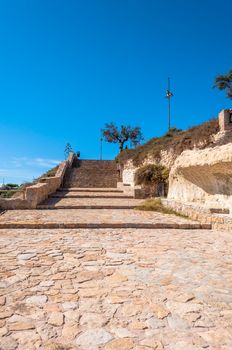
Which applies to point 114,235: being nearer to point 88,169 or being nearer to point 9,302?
point 9,302

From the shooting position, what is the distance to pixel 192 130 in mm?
17391

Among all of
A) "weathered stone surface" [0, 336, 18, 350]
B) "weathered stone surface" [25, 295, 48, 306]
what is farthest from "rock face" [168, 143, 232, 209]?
"weathered stone surface" [0, 336, 18, 350]

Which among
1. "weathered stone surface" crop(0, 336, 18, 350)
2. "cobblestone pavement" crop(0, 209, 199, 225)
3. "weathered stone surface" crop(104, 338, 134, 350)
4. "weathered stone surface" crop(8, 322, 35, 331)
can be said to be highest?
"cobblestone pavement" crop(0, 209, 199, 225)

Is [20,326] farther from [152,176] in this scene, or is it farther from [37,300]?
[152,176]

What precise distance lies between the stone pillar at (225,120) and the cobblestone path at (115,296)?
10.8 m

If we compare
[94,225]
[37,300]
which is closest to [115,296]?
[37,300]

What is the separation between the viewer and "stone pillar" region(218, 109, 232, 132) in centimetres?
1465

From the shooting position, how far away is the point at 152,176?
51.5 ft

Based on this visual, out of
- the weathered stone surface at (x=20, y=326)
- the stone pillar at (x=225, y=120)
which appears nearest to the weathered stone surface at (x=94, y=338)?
the weathered stone surface at (x=20, y=326)

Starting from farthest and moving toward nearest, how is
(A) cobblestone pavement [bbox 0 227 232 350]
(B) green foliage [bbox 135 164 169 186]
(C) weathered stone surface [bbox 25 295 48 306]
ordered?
(B) green foliage [bbox 135 164 169 186] < (C) weathered stone surface [bbox 25 295 48 306] < (A) cobblestone pavement [bbox 0 227 232 350]

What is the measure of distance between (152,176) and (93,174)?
781 cm

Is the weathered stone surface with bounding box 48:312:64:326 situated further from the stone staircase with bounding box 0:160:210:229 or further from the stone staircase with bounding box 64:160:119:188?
the stone staircase with bounding box 64:160:119:188

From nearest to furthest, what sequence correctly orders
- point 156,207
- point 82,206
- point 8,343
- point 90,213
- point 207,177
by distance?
point 8,343
point 207,177
point 90,213
point 156,207
point 82,206

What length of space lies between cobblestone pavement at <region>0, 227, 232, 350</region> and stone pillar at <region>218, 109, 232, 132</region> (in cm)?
1084
